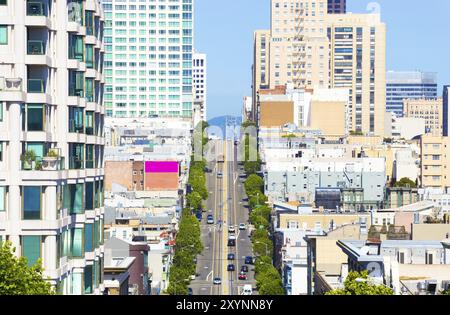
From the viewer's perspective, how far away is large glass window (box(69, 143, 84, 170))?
27.3m

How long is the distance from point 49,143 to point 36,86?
3.35 ft

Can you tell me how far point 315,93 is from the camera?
192 metres

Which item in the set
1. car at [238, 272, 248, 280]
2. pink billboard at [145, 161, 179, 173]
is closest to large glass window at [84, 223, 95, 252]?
car at [238, 272, 248, 280]

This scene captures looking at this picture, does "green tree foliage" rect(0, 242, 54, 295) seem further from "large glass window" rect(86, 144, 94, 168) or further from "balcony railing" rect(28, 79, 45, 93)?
"large glass window" rect(86, 144, 94, 168)

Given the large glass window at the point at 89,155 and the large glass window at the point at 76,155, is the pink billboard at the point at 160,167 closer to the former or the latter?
the large glass window at the point at 89,155

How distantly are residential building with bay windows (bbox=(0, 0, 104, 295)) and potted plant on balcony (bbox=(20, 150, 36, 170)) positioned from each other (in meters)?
0.02

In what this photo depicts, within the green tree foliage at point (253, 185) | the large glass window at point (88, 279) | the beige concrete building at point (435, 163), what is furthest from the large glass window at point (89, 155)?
the green tree foliage at point (253, 185)

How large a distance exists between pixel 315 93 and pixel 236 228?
59745 mm

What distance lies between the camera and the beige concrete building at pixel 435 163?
144 meters

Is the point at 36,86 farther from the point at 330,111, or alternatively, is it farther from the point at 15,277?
the point at 330,111

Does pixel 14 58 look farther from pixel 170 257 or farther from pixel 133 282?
pixel 170 257

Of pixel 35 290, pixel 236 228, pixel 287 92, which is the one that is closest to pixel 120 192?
pixel 236 228

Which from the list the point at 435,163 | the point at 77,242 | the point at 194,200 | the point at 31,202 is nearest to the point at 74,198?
the point at 77,242

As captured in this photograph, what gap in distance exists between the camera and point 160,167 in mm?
141625
